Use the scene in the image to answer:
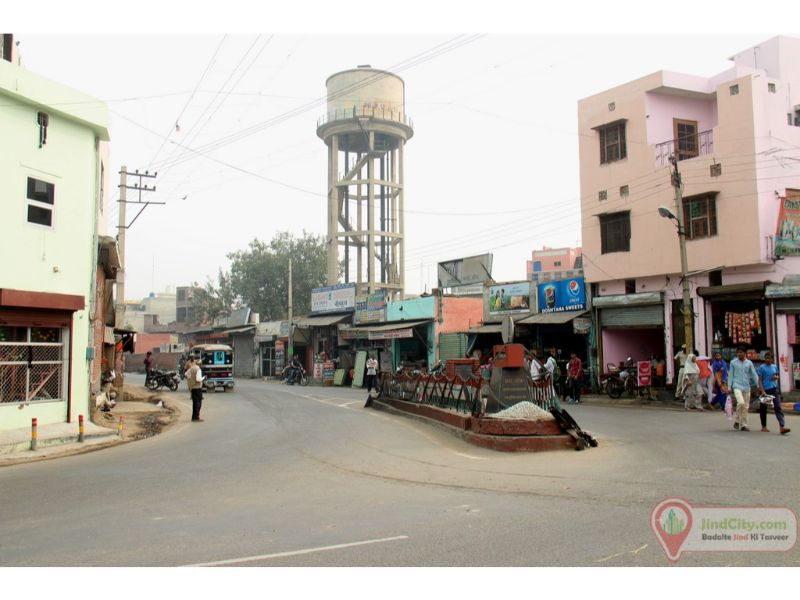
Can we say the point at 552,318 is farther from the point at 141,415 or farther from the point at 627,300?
the point at 141,415

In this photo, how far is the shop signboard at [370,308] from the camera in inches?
1586

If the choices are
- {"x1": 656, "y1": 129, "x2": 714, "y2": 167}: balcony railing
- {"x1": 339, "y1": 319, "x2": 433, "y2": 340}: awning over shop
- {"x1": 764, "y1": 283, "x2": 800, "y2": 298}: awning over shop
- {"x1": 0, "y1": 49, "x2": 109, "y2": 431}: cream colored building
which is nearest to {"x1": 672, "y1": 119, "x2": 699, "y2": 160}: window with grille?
{"x1": 656, "y1": 129, "x2": 714, "y2": 167}: balcony railing

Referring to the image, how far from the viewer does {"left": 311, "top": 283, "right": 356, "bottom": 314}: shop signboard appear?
43719 mm

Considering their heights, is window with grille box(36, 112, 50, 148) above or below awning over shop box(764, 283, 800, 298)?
above

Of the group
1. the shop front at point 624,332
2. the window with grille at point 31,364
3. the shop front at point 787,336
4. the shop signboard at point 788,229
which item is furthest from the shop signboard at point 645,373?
the window with grille at point 31,364

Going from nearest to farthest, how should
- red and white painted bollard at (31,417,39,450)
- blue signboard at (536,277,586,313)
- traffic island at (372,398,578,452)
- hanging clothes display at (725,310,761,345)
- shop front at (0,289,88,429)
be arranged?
traffic island at (372,398,578,452) → red and white painted bollard at (31,417,39,450) → shop front at (0,289,88,429) → hanging clothes display at (725,310,761,345) → blue signboard at (536,277,586,313)

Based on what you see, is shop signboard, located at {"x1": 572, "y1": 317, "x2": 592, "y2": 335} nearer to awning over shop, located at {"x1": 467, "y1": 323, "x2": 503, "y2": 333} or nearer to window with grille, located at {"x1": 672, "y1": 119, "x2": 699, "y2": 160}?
awning over shop, located at {"x1": 467, "y1": 323, "x2": 503, "y2": 333}

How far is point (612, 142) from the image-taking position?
88.5 feet

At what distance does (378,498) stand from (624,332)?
2165 centimetres

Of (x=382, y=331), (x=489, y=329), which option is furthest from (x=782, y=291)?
(x=382, y=331)

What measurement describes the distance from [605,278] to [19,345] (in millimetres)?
21501

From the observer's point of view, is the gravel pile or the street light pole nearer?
the gravel pile

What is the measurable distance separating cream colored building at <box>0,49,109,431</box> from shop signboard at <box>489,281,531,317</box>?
20.0m

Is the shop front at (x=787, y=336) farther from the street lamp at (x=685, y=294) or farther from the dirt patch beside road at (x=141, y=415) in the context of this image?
the dirt patch beside road at (x=141, y=415)
